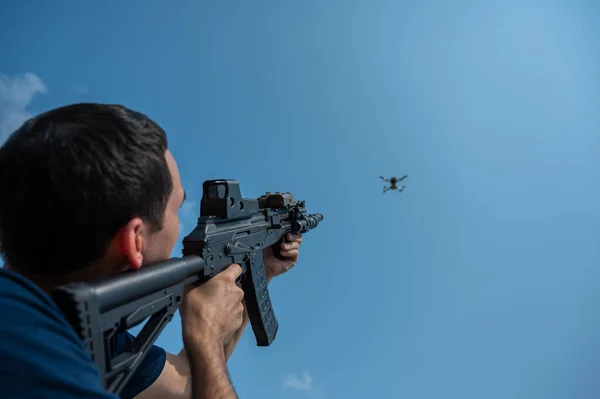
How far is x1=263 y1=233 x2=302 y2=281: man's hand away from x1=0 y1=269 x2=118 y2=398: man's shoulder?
489cm

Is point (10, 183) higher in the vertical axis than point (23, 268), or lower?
higher

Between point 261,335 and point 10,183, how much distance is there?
→ 3581mm

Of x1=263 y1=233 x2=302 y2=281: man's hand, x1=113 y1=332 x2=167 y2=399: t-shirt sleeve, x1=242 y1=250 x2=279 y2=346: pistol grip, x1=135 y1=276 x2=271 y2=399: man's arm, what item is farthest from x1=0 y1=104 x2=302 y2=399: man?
x1=263 y1=233 x2=302 y2=281: man's hand

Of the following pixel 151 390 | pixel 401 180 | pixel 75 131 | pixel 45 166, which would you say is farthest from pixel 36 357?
pixel 401 180

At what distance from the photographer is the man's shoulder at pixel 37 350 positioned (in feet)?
4.57

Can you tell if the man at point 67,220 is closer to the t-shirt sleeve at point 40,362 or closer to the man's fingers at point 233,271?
the t-shirt sleeve at point 40,362

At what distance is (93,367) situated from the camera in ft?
5.35

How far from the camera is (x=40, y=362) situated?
1423 mm

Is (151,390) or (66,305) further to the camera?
(151,390)

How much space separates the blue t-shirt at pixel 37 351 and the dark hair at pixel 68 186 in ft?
1.21

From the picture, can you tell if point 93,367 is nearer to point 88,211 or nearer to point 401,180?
point 88,211

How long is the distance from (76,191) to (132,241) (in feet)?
1.36

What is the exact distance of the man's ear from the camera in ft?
7.00

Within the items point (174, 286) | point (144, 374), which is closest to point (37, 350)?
point (174, 286)
